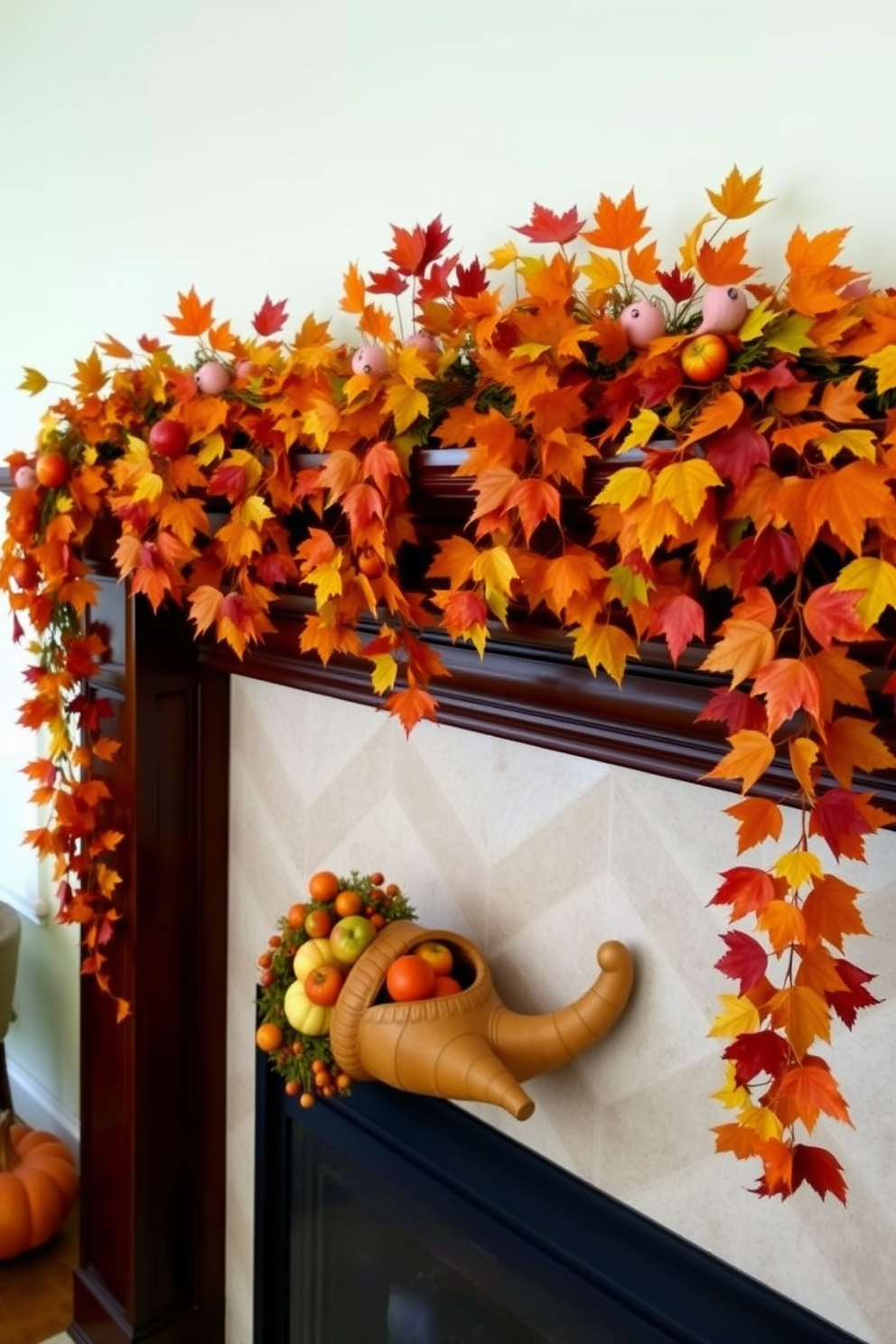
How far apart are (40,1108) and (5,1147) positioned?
1.21ft

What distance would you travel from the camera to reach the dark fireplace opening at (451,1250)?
996mm

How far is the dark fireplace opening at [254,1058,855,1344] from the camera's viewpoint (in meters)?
1.00

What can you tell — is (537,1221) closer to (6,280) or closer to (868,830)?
(868,830)

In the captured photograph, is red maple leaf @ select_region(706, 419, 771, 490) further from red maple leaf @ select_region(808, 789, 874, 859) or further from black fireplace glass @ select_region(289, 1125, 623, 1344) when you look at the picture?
black fireplace glass @ select_region(289, 1125, 623, 1344)

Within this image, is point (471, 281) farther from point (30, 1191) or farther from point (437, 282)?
point (30, 1191)

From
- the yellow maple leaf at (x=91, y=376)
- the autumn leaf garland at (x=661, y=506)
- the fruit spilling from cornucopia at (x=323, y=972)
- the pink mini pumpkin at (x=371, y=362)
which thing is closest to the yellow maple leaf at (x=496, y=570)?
the autumn leaf garland at (x=661, y=506)

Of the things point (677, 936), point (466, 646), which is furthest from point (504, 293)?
point (677, 936)

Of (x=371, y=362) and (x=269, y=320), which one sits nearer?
(x=371, y=362)

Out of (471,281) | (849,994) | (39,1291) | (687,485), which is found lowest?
(39,1291)

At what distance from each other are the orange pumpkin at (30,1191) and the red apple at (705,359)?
76.4 inches

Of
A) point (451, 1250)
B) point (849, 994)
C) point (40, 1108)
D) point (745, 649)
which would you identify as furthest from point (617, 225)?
point (40, 1108)

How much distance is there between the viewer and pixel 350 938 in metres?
1.15

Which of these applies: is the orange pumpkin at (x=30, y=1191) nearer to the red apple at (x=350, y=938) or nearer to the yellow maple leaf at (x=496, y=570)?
the red apple at (x=350, y=938)

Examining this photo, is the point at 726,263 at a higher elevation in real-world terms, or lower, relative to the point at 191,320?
lower
